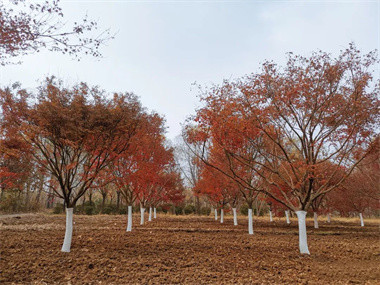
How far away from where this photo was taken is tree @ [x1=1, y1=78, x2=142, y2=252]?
283 inches

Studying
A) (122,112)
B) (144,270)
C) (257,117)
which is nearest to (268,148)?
(257,117)

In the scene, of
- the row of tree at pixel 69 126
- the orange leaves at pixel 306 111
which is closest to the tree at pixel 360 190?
the orange leaves at pixel 306 111

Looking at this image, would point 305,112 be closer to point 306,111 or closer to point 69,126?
point 306,111

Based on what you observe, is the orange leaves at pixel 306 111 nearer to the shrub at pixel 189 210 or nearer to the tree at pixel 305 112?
the tree at pixel 305 112

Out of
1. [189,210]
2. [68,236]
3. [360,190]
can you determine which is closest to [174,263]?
[68,236]

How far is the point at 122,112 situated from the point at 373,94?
945cm

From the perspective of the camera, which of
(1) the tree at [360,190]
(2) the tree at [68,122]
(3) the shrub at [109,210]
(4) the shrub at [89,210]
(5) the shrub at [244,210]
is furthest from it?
(5) the shrub at [244,210]

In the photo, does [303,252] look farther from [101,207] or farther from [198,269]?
[101,207]

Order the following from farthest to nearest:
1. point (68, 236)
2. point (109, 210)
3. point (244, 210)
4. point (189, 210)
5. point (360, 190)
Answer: point (189, 210) → point (244, 210) → point (109, 210) → point (360, 190) → point (68, 236)

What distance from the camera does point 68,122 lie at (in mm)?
7164

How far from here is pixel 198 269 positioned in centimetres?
599

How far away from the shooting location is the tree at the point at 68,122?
23.6 feet

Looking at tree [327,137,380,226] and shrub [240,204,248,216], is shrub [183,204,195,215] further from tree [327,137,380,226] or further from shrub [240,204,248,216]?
tree [327,137,380,226]

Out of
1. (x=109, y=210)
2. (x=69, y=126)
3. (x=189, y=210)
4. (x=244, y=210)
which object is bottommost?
(x=189, y=210)
